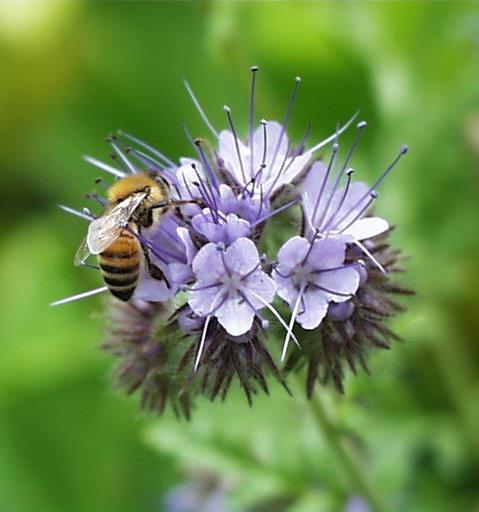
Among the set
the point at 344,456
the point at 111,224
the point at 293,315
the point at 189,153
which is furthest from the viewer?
the point at 189,153

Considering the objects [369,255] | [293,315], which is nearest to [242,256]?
[293,315]

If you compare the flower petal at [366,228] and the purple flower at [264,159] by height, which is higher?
the flower petal at [366,228]

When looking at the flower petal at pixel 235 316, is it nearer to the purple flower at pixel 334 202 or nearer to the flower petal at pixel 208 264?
the flower petal at pixel 208 264

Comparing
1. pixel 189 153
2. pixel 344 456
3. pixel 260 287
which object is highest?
pixel 260 287

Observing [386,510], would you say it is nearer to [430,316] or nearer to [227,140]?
[430,316]

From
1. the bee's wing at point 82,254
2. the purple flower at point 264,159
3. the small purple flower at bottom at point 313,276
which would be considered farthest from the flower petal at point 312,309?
the bee's wing at point 82,254

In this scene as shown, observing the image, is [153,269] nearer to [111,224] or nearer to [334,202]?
[111,224]

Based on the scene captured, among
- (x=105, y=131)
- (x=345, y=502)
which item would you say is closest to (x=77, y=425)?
(x=105, y=131)
